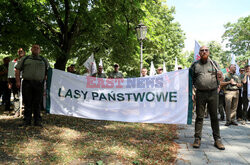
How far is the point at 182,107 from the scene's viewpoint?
523 centimetres

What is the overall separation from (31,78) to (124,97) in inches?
97.4

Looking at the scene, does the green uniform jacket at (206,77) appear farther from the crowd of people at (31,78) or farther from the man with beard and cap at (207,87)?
the crowd of people at (31,78)

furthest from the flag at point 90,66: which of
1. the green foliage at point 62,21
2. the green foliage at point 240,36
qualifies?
the green foliage at point 240,36

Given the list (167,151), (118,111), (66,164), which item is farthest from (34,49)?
(167,151)

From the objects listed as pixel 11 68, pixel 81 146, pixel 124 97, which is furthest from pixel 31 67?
pixel 124 97

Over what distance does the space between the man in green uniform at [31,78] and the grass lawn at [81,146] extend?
23.5 inches

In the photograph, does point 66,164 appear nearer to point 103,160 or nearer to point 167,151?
point 103,160

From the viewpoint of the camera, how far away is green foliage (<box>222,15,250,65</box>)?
3355cm

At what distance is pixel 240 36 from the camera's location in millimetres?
35312

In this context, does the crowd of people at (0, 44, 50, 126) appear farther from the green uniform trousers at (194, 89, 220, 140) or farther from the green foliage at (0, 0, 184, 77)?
the green uniform trousers at (194, 89, 220, 140)

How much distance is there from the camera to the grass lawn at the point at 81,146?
11.8 ft

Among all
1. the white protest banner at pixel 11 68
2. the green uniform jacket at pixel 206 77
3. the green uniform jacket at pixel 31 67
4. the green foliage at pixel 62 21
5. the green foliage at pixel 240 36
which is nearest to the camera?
the green uniform jacket at pixel 206 77

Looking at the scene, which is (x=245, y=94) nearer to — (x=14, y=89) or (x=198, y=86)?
(x=198, y=86)

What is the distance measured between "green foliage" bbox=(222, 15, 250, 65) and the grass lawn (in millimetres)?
32992
